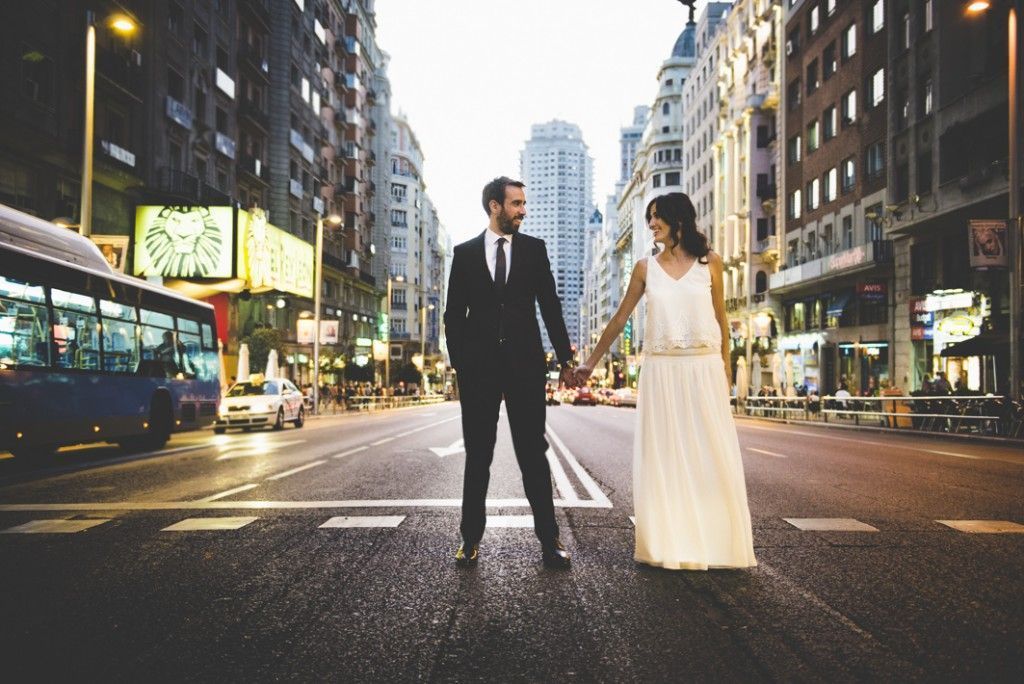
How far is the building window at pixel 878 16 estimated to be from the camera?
1476 inches

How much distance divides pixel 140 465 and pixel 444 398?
308 ft

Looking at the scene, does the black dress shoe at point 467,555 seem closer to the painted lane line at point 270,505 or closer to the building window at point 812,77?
the painted lane line at point 270,505

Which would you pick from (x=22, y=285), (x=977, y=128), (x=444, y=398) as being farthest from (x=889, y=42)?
(x=444, y=398)

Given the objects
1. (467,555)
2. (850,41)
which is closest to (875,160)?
(850,41)

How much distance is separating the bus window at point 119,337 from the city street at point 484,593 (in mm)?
6887

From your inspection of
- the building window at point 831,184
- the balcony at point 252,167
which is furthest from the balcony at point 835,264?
the balcony at point 252,167

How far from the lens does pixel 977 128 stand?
29.0m

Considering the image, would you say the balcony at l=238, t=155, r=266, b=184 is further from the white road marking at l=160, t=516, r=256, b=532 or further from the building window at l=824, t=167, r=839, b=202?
Result: the white road marking at l=160, t=516, r=256, b=532

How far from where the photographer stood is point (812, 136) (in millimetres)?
46656

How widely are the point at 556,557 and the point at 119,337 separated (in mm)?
12368

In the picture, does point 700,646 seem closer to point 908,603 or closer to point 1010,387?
point 908,603

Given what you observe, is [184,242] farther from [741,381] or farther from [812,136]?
[812,136]

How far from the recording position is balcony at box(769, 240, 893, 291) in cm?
3562

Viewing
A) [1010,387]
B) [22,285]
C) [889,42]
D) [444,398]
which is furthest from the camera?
[444,398]
